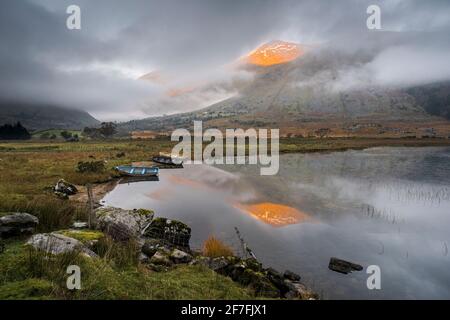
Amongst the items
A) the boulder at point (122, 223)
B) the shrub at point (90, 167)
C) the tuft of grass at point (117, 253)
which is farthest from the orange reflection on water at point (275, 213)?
the shrub at point (90, 167)

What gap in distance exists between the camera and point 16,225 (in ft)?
33.2

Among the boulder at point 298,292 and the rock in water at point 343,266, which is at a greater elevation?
the boulder at point 298,292

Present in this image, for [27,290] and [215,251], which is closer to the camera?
[27,290]

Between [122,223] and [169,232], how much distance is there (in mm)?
2193

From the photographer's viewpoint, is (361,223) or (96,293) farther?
(361,223)

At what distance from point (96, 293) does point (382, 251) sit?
13126mm

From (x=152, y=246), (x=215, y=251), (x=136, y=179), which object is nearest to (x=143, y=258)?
(x=152, y=246)

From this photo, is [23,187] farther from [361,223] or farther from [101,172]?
[361,223]

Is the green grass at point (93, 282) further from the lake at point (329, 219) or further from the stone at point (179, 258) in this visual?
the lake at point (329, 219)

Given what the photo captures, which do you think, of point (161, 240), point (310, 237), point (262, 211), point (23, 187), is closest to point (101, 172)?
point (23, 187)

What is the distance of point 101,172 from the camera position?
3509 cm

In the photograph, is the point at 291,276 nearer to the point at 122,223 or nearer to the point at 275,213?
the point at 122,223

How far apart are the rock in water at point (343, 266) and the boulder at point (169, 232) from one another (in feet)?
21.2

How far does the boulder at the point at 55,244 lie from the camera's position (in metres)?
8.33
